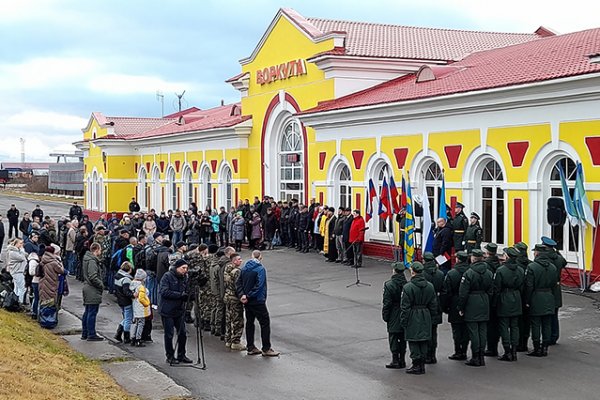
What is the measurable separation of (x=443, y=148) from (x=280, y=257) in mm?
6589

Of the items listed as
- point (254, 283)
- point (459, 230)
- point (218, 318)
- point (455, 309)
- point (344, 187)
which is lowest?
point (218, 318)

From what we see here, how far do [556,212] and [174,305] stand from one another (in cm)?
950

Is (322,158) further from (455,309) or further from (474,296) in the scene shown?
(474,296)

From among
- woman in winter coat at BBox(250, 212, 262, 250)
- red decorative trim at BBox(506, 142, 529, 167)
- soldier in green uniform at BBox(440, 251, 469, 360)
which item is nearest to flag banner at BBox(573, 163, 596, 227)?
red decorative trim at BBox(506, 142, 529, 167)

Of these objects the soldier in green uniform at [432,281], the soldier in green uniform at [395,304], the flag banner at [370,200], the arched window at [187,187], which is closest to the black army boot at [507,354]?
the soldier in green uniform at [432,281]

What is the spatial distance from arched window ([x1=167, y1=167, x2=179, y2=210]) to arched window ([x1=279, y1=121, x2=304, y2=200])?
10345 mm

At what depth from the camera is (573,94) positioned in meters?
18.0

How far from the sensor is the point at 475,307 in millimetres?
11734

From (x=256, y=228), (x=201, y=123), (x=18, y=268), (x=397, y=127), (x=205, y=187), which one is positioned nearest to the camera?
(x=18, y=268)

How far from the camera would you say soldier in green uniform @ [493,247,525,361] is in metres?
12.0

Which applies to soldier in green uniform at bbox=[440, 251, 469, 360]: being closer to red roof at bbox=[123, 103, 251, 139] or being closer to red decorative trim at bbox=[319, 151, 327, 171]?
red decorative trim at bbox=[319, 151, 327, 171]

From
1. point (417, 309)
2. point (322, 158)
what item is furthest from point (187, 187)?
point (417, 309)

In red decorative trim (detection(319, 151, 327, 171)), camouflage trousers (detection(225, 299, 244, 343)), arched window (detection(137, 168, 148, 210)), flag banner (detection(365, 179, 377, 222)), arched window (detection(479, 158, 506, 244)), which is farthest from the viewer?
arched window (detection(137, 168, 148, 210))

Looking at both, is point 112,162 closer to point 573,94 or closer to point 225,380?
point 573,94
